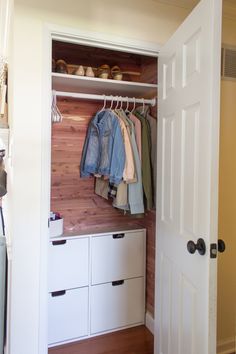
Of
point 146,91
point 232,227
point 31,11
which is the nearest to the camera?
point 31,11

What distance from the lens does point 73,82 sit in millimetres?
2000

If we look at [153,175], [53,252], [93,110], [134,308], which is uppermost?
[93,110]

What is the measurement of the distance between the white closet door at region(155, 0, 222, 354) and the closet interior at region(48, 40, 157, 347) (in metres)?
0.59

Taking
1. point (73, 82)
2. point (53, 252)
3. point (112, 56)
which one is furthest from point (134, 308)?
point (112, 56)

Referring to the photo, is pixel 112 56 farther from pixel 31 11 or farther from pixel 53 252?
pixel 53 252

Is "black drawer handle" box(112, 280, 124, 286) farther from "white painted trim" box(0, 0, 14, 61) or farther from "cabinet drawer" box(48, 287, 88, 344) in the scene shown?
"white painted trim" box(0, 0, 14, 61)

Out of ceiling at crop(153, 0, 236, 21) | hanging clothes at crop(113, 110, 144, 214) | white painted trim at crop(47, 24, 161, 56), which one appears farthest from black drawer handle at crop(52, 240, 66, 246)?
ceiling at crop(153, 0, 236, 21)

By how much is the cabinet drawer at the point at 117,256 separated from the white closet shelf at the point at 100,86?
1123mm

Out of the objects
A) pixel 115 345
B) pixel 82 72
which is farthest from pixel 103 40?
pixel 115 345

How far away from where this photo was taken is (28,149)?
1492mm

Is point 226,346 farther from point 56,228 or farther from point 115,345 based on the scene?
point 56,228

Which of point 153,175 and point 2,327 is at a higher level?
point 153,175

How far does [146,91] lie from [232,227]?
3.94ft

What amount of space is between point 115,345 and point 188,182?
4.78 ft
